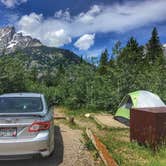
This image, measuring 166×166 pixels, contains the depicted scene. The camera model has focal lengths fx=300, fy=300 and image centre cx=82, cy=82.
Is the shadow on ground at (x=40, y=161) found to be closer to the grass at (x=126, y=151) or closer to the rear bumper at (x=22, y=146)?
the rear bumper at (x=22, y=146)

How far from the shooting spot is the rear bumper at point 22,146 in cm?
613

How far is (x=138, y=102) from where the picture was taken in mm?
12508

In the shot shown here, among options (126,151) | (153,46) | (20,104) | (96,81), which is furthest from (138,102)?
(153,46)

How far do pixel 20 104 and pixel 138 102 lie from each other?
6.26m

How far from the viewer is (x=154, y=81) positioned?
1717 centimetres

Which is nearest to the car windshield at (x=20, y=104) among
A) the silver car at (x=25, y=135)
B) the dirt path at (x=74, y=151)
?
the silver car at (x=25, y=135)

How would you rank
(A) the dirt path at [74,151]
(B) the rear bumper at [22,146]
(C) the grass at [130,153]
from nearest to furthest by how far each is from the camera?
(B) the rear bumper at [22,146], (C) the grass at [130,153], (A) the dirt path at [74,151]

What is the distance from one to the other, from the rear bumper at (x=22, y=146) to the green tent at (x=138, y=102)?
22.0 ft

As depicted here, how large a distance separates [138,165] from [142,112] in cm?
204

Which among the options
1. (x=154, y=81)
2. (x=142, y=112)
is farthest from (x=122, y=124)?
(x=154, y=81)

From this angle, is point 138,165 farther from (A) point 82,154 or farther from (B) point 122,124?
(B) point 122,124

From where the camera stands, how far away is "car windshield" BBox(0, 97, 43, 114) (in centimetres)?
726

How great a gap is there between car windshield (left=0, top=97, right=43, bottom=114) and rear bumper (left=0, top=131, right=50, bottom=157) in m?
1.06

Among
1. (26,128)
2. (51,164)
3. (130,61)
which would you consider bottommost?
(51,164)
